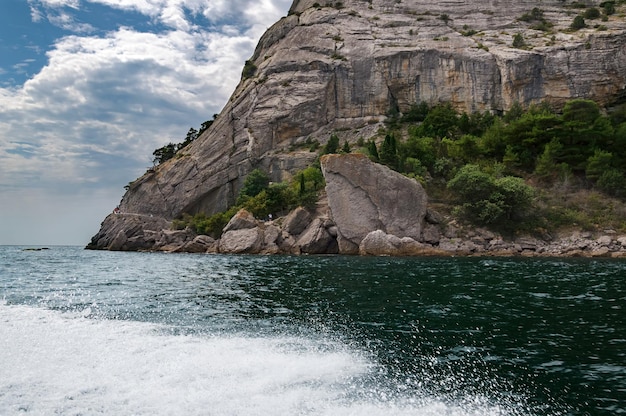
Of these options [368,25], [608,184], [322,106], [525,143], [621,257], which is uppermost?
[368,25]

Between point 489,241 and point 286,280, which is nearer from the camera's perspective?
point 286,280

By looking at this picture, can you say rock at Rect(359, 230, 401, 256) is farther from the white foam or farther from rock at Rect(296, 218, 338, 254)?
the white foam

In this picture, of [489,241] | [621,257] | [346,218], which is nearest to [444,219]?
[489,241]

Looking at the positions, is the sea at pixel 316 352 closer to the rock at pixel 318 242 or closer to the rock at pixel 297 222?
the rock at pixel 318 242

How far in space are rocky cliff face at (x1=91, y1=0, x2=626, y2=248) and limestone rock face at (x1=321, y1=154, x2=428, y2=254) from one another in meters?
31.3

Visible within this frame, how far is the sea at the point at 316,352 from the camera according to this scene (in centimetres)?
700

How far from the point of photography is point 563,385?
7977mm

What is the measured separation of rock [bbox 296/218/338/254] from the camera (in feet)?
166

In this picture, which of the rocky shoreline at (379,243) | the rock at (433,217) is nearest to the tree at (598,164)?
the rocky shoreline at (379,243)

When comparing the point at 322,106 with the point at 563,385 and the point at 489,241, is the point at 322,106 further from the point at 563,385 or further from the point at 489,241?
the point at 563,385

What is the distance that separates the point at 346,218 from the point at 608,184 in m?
30.5

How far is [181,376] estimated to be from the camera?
315 inches

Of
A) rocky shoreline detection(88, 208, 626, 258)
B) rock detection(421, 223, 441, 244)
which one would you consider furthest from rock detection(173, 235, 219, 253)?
rock detection(421, 223, 441, 244)

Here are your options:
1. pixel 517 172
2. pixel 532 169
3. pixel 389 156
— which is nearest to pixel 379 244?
pixel 389 156
